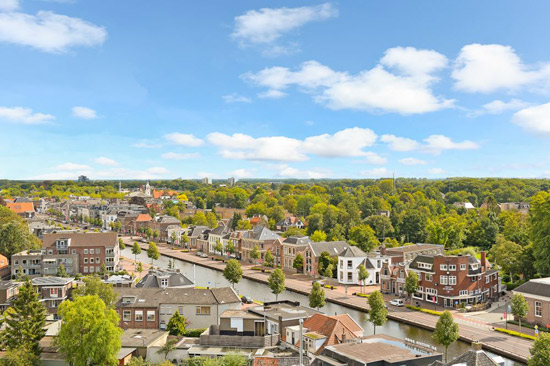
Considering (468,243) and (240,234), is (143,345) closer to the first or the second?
(240,234)

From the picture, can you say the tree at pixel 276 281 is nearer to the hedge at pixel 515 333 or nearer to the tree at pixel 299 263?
the tree at pixel 299 263

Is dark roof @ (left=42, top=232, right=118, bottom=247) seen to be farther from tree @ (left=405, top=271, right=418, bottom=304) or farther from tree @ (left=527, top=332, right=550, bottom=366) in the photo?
tree @ (left=527, top=332, right=550, bottom=366)

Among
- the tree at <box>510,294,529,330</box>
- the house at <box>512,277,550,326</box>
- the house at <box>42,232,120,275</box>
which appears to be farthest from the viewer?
the house at <box>42,232,120,275</box>

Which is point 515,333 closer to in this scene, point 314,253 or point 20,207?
point 314,253

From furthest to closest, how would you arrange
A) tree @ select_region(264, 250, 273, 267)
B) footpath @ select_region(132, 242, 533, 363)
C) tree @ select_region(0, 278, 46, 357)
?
tree @ select_region(264, 250, 273, 267)
footpath @ select_region(132, 242, 533, 363)
tree @ select_region(0, 278, 46, 357)

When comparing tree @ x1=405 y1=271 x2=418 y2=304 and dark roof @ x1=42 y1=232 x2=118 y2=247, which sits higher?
dark roof @ x1=42 y1=232 x2=118 y2=247

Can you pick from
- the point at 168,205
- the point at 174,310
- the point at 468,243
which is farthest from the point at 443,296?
the point at 168,205

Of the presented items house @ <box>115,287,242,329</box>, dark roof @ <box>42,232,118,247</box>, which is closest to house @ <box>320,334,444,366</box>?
house @ <box>115,287,242,329</box>

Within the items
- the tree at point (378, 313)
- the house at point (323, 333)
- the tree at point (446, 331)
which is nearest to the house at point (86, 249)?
the house at point (323, 333)
